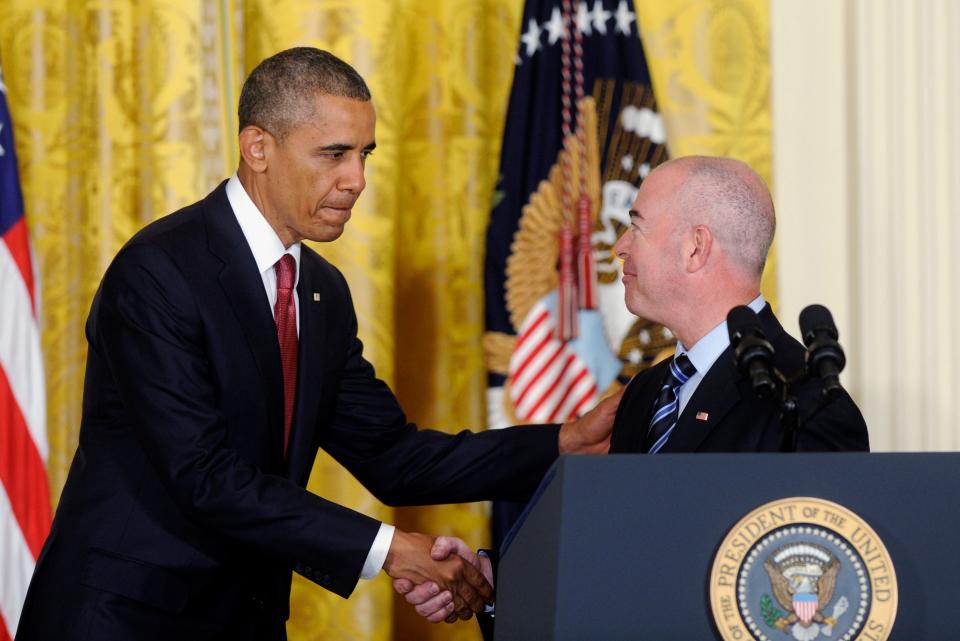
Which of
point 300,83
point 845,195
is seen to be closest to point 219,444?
point 300,83

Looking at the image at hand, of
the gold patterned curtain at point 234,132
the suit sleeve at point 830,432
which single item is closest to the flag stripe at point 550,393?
the gold patterned curtain at point 234,132

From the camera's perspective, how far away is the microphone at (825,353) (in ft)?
6.19

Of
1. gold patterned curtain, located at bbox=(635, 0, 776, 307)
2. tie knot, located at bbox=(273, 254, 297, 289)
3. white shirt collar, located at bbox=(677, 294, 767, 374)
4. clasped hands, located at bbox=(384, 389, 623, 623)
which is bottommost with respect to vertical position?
clasped hands, located at bbox=(384, 389, 623, 623)

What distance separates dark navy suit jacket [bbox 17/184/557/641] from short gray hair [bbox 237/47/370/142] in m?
0.21

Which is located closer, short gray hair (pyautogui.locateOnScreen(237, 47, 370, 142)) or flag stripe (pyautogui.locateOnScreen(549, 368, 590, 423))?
short gray hair (pyautogui.locateOnScreen(237, 47, 370, 142))

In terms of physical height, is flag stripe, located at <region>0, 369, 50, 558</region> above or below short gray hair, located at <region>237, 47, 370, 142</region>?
below

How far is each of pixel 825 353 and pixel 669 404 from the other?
0.73 meters

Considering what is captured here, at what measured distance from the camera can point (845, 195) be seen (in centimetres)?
440

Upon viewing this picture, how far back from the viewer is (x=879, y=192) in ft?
14.1

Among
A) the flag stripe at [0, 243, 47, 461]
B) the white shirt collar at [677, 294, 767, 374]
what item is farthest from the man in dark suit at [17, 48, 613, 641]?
the flag stripe at [0, 243, 47, 461]

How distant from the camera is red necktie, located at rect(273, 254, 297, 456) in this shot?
2.91m

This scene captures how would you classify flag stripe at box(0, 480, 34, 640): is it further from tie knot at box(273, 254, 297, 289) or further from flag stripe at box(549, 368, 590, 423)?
flag stripe at box(549, 368, 590, 423)

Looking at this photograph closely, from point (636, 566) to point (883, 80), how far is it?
307cm

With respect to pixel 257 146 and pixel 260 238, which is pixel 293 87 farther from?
pixel 260 238
